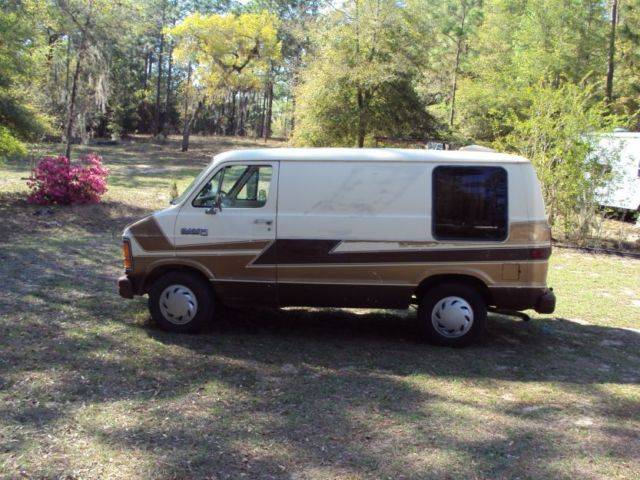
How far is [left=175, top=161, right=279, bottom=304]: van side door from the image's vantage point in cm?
599

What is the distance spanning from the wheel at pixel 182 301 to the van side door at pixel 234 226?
20cm

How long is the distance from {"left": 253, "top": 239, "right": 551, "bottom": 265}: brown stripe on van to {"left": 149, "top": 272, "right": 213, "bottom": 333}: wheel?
2.16ft

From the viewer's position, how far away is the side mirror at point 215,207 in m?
6.01

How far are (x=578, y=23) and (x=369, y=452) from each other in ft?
81.7

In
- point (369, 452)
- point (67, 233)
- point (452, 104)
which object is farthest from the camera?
point (452, 104)

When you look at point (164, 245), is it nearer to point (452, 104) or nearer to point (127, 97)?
point (452, 104)

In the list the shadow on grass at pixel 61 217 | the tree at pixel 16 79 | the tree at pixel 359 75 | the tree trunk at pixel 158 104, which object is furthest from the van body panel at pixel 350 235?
the tree trunk at pixel 158 104

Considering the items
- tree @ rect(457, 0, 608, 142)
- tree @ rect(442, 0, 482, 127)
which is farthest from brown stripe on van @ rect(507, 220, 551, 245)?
tree @ rect(442, 0, 482, 127)

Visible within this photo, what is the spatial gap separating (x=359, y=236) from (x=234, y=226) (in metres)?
1.26

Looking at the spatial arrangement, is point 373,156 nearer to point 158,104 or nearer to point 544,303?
point 544,303

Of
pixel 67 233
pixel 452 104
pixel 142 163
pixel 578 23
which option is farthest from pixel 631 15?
pixel 67 233

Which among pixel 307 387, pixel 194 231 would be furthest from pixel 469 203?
pixel 194 231

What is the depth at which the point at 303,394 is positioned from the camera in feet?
15.6

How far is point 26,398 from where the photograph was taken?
4.41 m
